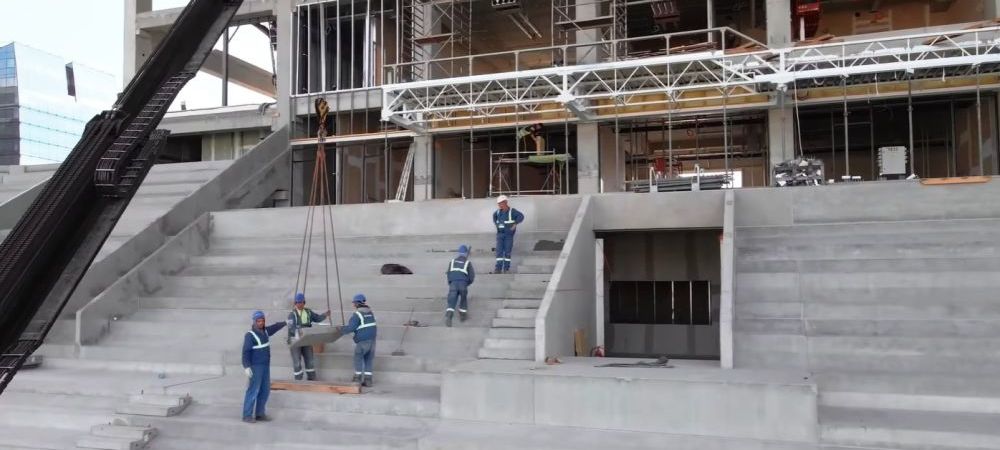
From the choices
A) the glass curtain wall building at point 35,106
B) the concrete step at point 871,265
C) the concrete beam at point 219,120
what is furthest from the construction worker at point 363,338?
the glass curtain wall building at point 35,106

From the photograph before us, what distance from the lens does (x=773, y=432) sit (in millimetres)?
8898

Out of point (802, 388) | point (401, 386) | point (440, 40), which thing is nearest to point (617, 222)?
point (401, 386)

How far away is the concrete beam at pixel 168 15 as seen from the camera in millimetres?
30812

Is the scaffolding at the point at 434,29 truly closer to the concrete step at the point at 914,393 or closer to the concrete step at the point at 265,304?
the concrete step at the point at 265,304

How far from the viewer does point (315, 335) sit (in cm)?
1132

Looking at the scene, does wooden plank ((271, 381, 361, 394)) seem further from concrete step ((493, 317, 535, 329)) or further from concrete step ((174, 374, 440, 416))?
concrete step ((493, 317, 535, 329))

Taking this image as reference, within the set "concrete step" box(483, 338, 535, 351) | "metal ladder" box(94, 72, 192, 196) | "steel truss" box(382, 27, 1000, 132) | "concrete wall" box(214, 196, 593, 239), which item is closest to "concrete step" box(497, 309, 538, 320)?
"concrete step" box(483, 338, 535, 351)

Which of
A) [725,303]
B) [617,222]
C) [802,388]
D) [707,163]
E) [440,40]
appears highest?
[440,40]

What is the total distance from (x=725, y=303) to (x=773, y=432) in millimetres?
2859

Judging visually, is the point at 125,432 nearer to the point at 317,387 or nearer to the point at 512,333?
the point at 317,387

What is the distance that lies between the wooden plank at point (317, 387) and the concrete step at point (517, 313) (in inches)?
118

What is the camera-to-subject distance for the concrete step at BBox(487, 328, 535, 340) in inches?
491

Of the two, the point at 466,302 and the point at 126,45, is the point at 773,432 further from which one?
the point at 126,45

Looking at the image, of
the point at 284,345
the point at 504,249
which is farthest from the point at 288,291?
the point at 504,249
